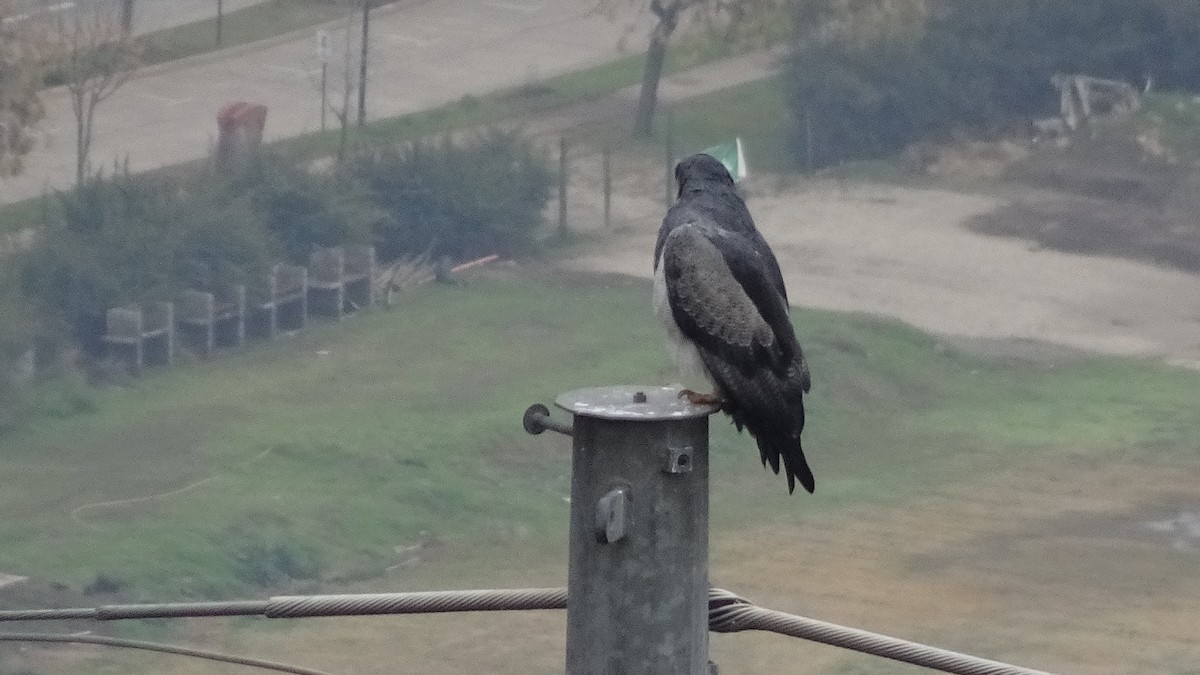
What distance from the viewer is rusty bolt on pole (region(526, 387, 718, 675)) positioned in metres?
4.34

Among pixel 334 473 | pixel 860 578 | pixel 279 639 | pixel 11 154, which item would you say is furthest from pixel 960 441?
pixel 11 154

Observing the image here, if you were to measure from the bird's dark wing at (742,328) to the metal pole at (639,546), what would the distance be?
2.18 metres

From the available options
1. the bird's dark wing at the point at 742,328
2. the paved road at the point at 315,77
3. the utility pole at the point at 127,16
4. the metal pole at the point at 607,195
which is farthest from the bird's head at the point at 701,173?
the utility pole at the point at 127,16

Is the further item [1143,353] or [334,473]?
[1143,353]

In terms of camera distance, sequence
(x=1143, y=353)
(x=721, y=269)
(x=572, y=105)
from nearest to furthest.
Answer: (x=721, y=269) → (x=1143, y=353) → (x=572, y=105)

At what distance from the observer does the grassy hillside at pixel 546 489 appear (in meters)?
27.0

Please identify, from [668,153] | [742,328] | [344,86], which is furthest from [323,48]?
[742,328]

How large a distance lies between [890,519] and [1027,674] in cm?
2754

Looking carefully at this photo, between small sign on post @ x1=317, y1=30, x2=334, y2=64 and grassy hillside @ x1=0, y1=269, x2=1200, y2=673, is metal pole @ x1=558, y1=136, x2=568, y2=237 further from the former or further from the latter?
small sign on post @ x1=317, y1=30, x2=334, y2=64

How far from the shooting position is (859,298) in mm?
42312

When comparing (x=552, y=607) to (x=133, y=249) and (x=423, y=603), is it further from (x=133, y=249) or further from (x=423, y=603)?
(x=133, y=249)

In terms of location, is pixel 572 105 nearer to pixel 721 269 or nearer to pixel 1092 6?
pixel 1092 6

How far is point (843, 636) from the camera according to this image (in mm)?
4305

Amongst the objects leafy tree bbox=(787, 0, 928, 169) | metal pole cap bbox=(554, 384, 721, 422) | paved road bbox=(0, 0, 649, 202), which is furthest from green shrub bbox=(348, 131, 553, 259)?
metal pole cap bbox=(554, 384, 721, 422)
